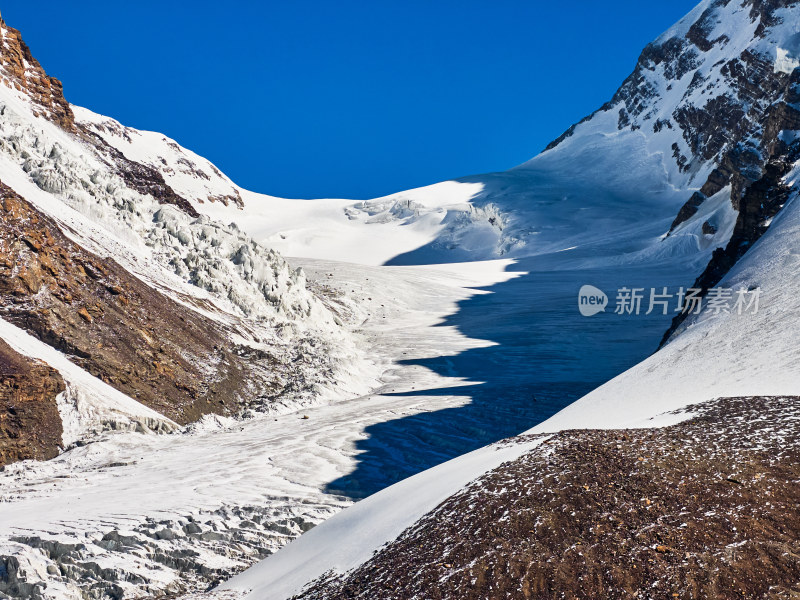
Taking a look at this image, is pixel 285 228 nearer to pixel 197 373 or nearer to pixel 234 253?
pixel 234 253

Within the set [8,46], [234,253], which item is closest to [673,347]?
[234,253]

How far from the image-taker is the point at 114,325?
25.2m

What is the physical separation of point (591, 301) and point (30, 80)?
115ft

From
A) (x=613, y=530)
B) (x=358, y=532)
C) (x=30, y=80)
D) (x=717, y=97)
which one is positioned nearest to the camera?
(x=613, y=530)

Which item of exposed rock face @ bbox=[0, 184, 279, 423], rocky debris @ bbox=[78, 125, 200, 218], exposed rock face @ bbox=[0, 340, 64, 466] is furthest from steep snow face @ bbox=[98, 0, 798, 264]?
exposed rock face @ bbox=[0, 340, 64, 466]

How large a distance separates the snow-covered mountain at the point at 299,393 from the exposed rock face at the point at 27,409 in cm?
5

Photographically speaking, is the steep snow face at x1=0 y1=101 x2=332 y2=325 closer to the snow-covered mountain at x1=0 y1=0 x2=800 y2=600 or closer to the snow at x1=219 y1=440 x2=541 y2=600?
the snow-covered mountain at x1=0 y1=0 x2=800 y2=600

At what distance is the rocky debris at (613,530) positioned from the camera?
29.4 feet

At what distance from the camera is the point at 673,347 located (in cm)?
2253

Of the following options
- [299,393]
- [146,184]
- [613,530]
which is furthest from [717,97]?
[613,530]

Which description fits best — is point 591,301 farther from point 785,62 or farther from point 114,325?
point 785,62

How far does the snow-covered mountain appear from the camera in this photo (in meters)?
11.7

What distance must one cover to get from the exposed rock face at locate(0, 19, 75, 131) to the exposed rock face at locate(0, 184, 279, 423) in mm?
18774

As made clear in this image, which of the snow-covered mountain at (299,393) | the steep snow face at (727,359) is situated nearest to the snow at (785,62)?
the snow-covered mountain at (299,393)
